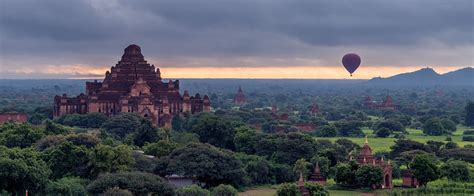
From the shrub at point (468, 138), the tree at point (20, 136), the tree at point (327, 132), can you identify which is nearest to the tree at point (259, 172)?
the tree at point (20, 136)

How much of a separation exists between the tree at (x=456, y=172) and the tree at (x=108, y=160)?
2679 centimetres

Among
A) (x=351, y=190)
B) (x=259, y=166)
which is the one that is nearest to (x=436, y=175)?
(x=351, y=190)

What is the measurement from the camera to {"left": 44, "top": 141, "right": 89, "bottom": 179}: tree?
60906 mm

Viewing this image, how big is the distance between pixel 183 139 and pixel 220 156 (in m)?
18.9

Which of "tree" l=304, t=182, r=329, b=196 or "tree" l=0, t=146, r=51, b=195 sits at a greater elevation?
"tree" l=0, t=146, r=51, b=195

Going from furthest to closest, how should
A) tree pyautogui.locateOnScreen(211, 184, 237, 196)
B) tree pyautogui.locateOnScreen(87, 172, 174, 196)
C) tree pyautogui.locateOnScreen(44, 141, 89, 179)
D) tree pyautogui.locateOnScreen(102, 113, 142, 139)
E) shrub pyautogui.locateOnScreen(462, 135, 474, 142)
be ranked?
shrub pyautogui.locateOnScreen(462, 135, 474, 142)
tree pyautogui.locateOnScreen(102, 113, 142, 139)
tree pyautogui.locateOnScreen(44, 141, 89, 179)
tree pyautogui.locateOnScreen(211, 184, 237, 196)
tree pyautogui.locateOnScreen(87, 172, 174, 196)

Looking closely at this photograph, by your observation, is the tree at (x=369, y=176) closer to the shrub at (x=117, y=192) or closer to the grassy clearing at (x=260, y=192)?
the grassy clearing at (x=260, y=192)

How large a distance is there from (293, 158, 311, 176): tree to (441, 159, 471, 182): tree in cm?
1138

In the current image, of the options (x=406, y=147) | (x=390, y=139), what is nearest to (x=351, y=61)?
(x=390, y=139)

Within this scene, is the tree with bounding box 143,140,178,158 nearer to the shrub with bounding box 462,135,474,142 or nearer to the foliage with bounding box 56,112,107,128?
the foliage with bounding box 56,112,107,128

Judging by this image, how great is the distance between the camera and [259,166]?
67750 millimetres

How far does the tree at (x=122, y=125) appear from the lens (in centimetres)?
9888

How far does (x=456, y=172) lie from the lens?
68.8 meters

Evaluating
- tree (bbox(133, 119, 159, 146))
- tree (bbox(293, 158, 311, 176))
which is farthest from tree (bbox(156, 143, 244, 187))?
tree (bbox(133, 119, 159, 146))
